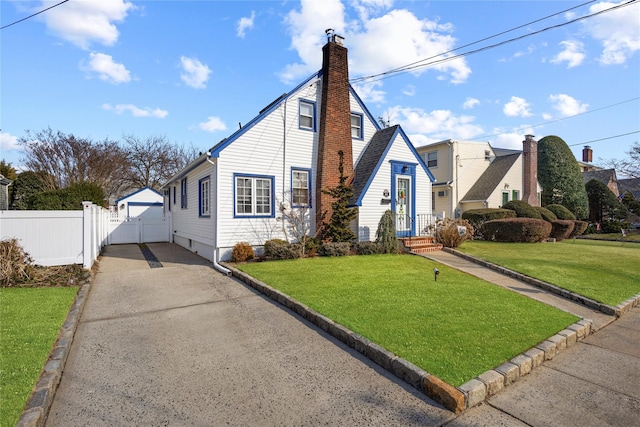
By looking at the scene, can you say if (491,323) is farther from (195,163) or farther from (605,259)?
(195,163)

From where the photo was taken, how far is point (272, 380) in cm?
408

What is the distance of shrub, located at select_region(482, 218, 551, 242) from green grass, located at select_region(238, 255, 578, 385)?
8.86 m

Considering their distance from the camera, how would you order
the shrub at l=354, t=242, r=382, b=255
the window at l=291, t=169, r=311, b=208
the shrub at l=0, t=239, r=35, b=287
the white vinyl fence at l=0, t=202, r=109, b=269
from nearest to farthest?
the shrub at l=0, t=239, r=35, b=287, the white vinyl fence at l=0, t=202, r=109, b=269, the shrub at l=354, t=242, r=382, b=255, the window at l=291, t=169, r=311, b=208

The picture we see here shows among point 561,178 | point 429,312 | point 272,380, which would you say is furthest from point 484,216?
point 272,380

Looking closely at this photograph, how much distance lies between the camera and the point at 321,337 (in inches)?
211

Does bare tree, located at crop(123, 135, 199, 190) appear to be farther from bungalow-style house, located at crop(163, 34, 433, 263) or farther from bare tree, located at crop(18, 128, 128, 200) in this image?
bungalow-style house, located at crop(163, 34, 433, 263)

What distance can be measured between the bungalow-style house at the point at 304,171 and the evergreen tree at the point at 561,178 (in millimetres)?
18383

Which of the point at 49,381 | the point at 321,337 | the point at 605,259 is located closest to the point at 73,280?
the point at 49,381

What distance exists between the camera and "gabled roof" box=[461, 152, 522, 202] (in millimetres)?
25484

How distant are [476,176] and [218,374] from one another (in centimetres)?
2746

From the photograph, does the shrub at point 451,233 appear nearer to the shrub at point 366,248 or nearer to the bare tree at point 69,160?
the shrub at point 366,248

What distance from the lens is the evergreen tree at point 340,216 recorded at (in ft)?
42.9

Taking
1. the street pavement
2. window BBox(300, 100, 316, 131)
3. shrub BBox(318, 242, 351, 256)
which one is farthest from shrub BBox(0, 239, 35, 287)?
window BBox(300, 100, 316, 131)

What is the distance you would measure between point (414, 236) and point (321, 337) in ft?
35.9
